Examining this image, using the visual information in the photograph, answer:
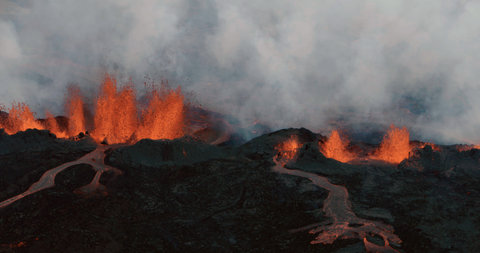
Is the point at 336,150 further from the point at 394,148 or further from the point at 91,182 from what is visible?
the point at 91,182

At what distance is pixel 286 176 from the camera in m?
31.4

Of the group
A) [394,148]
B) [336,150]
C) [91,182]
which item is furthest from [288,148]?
[91,182]

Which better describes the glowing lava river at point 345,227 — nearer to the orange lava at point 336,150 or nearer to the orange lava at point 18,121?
the orange lava at point 336,150

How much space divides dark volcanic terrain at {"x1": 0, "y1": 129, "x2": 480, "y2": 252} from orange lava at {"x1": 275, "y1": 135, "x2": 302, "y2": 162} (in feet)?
4.54

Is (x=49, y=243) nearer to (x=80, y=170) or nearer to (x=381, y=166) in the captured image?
(x=80, y=170)

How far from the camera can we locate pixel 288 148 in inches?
1599

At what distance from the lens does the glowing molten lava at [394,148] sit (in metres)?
39.9

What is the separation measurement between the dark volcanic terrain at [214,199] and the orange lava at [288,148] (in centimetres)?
138

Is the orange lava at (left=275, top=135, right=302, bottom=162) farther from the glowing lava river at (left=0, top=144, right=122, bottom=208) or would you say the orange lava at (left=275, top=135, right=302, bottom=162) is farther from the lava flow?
the glowing lava river at (left=0, top=144, right=122, bottom=208)

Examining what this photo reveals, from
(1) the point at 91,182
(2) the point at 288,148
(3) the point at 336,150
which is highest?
(2) the point at 288,148

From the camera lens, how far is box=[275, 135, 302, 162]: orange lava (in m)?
36.3

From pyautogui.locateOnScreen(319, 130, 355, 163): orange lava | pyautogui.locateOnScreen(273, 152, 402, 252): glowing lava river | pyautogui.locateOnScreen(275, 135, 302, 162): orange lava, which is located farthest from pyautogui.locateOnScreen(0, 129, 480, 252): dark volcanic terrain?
pyautogui.locateOnScreen(319, 130, 355, 163): orange lava

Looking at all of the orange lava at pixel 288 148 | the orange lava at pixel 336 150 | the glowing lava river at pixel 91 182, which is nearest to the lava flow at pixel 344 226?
the orange lava at pixel 288 148

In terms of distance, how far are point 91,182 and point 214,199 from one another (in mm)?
11022
